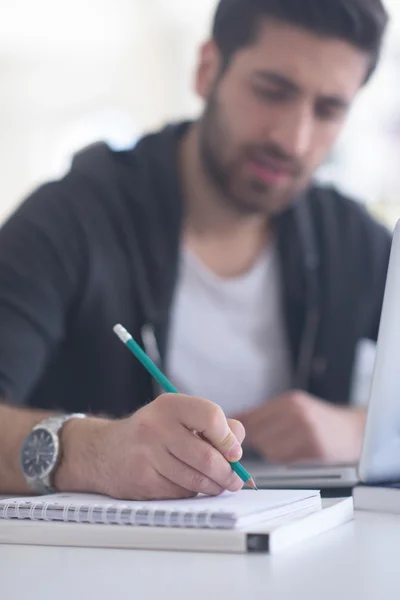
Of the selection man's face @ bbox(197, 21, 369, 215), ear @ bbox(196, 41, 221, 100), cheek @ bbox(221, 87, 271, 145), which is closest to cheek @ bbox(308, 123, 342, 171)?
man's face @ bbox(197, 21, 369, 215)

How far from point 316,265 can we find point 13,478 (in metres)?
0.93

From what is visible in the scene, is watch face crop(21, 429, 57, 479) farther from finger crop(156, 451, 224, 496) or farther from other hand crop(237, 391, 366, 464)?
other hand crop(237, 391, 366, 464)

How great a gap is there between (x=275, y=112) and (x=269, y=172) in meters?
0.11

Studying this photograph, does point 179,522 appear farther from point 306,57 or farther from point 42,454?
point 306,57

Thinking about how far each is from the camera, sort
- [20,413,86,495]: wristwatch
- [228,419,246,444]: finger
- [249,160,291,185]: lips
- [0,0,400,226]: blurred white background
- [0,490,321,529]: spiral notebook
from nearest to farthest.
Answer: [0,490,321,529]: spiral notebook
[228,419,246,444]: finger
[20,413,86,495]: wristwatch
[249,160,291,185]: lips
[0,0,400,226]: blurred white background

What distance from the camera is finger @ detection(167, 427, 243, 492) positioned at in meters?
0.65

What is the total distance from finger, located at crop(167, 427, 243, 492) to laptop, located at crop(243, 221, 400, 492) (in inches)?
4.8

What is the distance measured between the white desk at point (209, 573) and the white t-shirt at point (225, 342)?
0.93 metres

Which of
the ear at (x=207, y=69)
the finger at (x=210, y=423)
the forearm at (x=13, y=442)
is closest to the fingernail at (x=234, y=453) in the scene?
the finger at (x=210, y=423)

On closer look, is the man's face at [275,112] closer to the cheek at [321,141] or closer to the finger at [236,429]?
the cheek at [321,141]

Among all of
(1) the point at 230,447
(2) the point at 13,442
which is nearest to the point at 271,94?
(2) the point at 13,442

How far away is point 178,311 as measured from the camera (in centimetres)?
154

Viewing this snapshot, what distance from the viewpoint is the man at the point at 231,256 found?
1264 millimetres

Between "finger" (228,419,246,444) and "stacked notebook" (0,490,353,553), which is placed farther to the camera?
"finger" (228,419,246,444)
